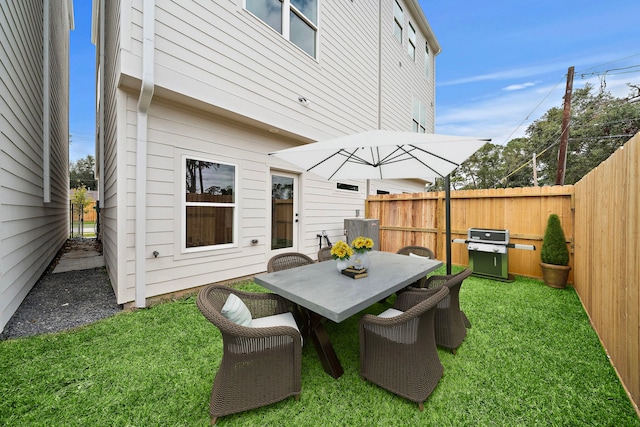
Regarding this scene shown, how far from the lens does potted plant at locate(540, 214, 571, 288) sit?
4082 millimetres

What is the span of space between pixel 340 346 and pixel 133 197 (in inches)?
123

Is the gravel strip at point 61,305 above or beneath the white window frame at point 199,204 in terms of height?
beneath

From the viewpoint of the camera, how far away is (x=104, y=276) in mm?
4746

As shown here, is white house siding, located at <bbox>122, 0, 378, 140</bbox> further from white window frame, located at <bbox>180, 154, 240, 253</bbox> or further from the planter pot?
the planter pot

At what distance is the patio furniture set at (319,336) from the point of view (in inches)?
63.0

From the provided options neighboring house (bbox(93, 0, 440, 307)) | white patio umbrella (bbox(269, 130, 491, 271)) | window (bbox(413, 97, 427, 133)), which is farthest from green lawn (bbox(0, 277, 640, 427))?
window (bbox(413, 97, 427, 133))

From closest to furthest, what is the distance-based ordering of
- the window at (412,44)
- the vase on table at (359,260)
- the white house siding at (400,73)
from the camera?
the vase on table at (359,260) → the white house siding at (400,73) → the window at (412,44)

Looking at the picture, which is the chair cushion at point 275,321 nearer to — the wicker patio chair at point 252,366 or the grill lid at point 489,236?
the wicker patio chair at point 252,366

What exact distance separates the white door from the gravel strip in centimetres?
264

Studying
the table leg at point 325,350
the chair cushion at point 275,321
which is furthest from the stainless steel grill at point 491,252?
the chair cushion at point 275,321

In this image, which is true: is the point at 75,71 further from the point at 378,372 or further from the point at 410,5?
the point at 378,372

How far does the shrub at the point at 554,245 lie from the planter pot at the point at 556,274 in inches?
4.0

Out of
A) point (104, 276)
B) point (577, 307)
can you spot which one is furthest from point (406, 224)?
point (104, 276)

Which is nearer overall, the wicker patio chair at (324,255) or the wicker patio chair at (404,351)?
the wicker patio chair at (404,351)
